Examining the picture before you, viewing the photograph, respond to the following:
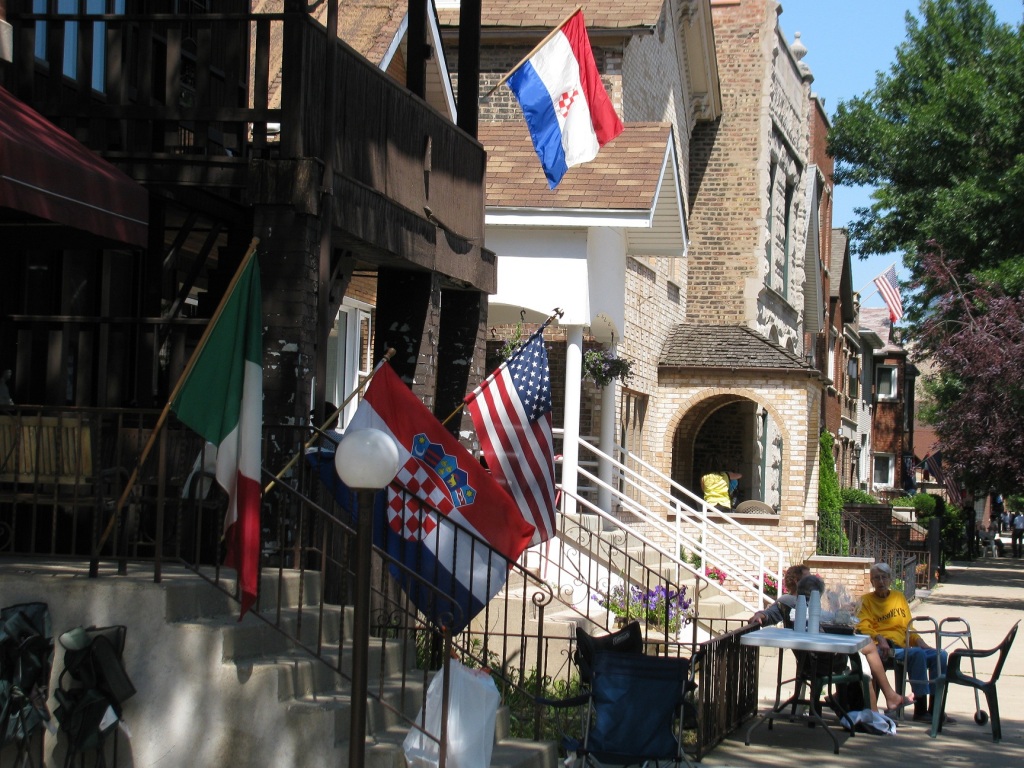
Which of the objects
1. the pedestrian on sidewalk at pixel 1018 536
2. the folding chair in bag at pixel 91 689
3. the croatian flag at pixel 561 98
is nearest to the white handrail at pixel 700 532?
the croatian flag at pixel 561 98

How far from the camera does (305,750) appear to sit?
21.9 ft

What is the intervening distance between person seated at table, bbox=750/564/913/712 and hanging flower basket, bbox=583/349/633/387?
213 inches

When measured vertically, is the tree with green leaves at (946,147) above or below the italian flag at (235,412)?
above

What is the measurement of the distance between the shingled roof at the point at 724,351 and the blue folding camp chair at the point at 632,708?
13601 millimetres

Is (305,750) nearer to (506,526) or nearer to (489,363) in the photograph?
(506,526)

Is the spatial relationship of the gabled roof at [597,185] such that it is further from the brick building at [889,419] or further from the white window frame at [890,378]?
the white window frame at [890,378]

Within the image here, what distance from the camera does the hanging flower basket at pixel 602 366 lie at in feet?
55.7

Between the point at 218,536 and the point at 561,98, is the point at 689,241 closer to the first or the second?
the point at 561,98

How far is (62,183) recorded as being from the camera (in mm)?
7105

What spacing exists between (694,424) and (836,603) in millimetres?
14340

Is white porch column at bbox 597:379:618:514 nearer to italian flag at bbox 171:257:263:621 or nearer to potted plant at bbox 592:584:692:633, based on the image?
potted plant at bbox 592:584:692:633

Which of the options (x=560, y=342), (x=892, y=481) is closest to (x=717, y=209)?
(x=560, y=342)

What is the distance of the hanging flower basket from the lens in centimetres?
1698

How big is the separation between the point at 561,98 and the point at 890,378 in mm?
45632
